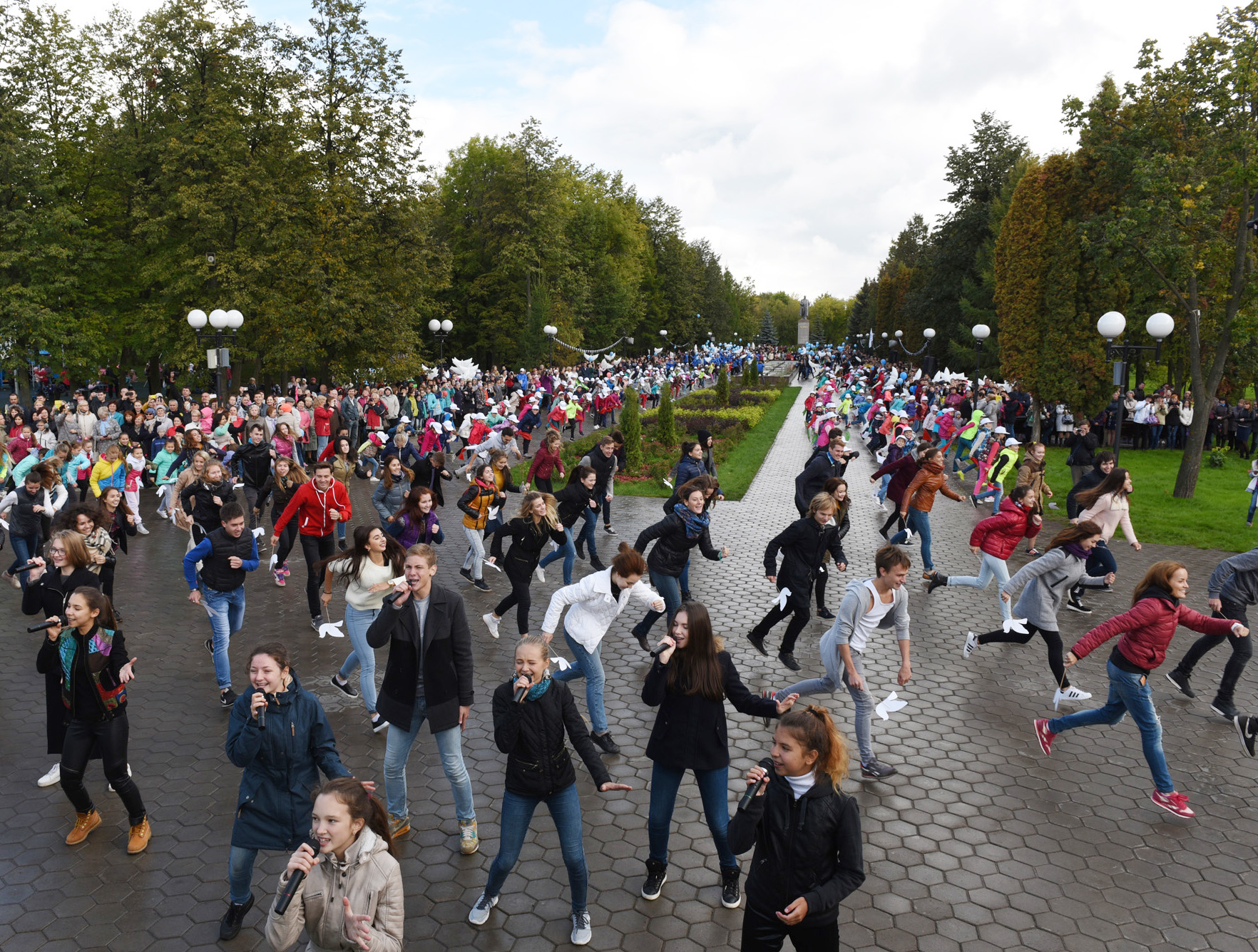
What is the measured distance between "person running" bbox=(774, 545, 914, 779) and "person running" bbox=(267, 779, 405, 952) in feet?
10.7

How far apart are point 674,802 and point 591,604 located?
5.76ft

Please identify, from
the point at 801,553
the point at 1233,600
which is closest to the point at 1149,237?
the point at 1233,600

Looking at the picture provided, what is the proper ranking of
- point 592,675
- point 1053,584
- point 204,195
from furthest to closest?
point 204,195 → point 1053,584 → point 592,675

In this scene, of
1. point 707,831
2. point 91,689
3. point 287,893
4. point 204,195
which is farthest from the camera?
point 204,195

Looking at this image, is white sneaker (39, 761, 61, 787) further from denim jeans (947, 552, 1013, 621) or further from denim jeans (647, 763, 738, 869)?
denim jeans (947, 552, 1013, 621)

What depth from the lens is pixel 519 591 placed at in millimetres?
8156

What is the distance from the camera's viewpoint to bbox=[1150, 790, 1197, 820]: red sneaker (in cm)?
561

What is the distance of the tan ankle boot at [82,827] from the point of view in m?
5.11

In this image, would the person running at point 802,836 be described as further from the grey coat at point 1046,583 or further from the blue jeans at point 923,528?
the blue jeans at point 923,528

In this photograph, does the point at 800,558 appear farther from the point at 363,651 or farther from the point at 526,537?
the point at 363,651

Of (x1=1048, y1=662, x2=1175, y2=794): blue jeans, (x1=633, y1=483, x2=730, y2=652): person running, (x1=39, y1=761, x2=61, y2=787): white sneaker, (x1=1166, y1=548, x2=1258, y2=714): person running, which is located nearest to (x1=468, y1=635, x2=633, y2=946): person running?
(x1=633, y1=483, x2=730, y2=652): person running

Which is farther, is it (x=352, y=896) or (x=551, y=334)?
(x=551, y=334)

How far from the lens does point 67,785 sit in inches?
195

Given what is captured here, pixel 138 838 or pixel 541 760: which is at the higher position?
pixel 541 760
